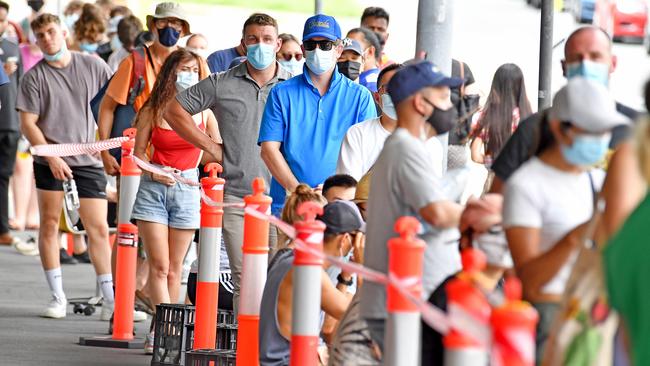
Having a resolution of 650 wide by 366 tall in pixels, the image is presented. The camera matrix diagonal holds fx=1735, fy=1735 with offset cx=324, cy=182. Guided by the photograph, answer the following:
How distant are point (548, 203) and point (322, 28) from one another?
5166 mm

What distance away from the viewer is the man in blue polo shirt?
10.9 m

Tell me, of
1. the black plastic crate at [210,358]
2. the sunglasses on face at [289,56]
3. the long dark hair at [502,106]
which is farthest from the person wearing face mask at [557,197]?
the sunglasses on face at [289,56]

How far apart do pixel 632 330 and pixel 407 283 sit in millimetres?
1851

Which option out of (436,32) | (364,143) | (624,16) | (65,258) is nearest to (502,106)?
(364,143)

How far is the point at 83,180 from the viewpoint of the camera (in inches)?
568

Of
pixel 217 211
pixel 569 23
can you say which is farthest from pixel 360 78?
pixel 569 23

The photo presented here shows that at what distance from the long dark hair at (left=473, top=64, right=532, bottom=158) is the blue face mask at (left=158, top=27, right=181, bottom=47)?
3517 mm

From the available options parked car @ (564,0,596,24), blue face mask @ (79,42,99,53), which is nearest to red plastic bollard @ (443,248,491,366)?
A: blue face mask @ (79,42,99,53)

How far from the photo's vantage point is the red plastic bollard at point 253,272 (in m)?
9.37

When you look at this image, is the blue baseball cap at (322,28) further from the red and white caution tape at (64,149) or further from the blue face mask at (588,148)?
the blue face mask at (588,148)

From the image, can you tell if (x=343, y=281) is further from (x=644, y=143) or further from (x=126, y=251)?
(x=644, y=143)

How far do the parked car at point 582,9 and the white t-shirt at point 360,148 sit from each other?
20334 mm

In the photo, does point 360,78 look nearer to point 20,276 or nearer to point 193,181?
point 193,181

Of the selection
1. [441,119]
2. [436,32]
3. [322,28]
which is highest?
[322,28]
